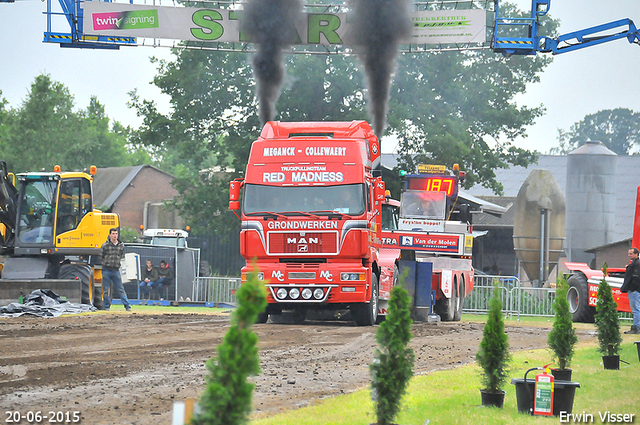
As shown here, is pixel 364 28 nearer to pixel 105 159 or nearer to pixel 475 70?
pixel 475 70

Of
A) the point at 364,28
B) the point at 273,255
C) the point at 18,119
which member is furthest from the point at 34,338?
the point at 18,119

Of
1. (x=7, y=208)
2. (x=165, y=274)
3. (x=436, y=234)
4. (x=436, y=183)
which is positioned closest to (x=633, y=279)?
(x=436, y=234)

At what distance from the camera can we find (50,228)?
70.9ft

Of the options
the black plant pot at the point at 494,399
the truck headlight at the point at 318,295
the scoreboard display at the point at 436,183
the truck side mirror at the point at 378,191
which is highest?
the scoreboard display at the point at 436,183

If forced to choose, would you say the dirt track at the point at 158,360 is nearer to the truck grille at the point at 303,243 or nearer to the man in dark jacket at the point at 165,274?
the truck grille at the point at 303,243

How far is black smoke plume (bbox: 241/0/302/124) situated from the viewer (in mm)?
24781

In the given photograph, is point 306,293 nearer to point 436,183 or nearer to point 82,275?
point 82,275

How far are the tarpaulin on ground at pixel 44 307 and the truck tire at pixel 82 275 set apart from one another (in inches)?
23.8

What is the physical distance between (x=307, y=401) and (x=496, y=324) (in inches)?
77.8

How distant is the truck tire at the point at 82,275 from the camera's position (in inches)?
843

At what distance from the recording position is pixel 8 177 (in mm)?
22203

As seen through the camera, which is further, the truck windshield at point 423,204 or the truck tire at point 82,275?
the truck windshield at point 423,204

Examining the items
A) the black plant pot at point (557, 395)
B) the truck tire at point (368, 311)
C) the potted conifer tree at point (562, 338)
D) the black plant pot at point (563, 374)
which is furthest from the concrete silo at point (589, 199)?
the black plant pot at point (557, 395)

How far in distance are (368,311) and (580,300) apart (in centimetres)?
792
